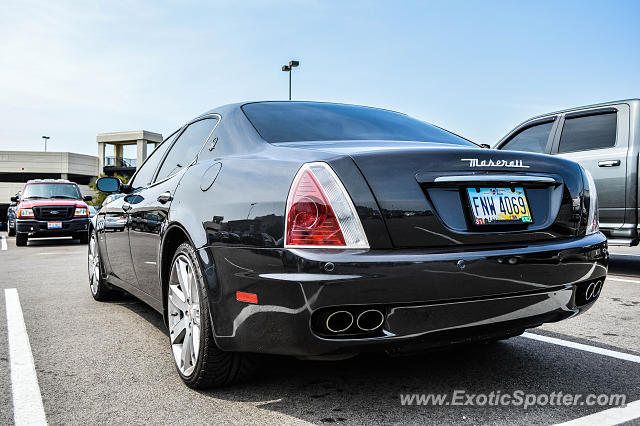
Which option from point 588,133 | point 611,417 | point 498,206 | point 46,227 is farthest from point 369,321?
point 46,227

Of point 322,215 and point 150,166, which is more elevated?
point 150,166

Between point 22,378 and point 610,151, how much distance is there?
254 inches

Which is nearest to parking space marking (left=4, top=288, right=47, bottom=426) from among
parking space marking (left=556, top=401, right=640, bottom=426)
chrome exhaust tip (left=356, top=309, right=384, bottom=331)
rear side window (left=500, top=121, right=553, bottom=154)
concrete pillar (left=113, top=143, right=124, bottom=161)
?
chrome exhaust tip (left=356, top=309, right=384, bottom=331)

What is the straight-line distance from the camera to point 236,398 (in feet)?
8.71

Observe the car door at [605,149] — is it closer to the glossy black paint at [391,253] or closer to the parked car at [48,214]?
the glossy black paint at [391,253]

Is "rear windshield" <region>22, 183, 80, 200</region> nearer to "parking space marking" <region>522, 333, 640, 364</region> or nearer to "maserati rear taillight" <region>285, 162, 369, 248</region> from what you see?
"parking space marking" <region>522, 333, 640, 364</region>

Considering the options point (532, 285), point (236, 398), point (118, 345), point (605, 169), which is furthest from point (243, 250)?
point (605, 169)

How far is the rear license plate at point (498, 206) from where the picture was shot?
2424 mm

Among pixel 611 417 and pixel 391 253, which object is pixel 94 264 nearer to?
pixel 391 253

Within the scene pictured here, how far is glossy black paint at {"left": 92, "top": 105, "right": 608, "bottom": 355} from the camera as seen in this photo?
219 cm

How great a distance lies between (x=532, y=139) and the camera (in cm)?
781

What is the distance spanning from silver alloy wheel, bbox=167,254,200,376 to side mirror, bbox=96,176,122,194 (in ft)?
6.11

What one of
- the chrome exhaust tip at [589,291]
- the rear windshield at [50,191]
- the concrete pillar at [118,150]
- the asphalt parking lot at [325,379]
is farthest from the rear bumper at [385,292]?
the concrete pillar at [118,150]

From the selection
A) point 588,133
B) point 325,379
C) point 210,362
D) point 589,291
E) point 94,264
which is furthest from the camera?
point 588,133
